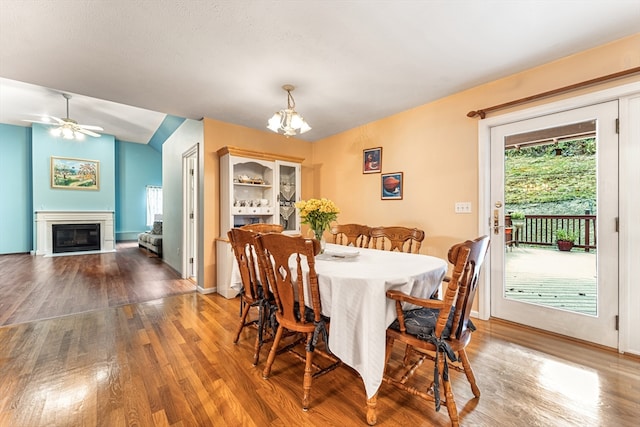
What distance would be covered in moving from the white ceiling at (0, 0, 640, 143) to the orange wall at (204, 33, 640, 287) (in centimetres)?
13

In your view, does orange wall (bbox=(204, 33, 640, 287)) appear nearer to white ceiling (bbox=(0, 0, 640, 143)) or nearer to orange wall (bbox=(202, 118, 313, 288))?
Answer: orange wall (bbox=(202, 118, 313, 288))

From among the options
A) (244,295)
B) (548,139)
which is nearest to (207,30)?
(244,295)

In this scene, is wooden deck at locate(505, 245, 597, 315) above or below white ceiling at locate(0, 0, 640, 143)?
below

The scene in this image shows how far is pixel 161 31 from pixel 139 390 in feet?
7.48

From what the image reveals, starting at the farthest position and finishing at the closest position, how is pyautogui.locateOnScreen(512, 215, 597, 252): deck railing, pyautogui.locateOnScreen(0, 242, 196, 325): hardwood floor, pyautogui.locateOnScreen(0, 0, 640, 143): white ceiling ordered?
pyautogui.locateOnScreen(0, 242, 196, 325): hardwood floor
pyautogui.locateOnScreen(512, 215, 597, 252): deck railing
pyautogui.locateOnScreen(0, 0, 640, 143): white ceiling

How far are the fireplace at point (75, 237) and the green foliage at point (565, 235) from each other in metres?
8.86

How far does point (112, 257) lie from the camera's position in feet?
19.9

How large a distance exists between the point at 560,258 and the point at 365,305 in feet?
6.90

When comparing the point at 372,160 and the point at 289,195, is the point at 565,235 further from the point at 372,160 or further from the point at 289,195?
the point at 289,195

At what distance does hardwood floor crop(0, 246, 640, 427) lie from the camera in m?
1.38

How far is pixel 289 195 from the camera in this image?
13.3 ft

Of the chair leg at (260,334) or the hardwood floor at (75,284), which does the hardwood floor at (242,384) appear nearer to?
the chair leg at (260,334)

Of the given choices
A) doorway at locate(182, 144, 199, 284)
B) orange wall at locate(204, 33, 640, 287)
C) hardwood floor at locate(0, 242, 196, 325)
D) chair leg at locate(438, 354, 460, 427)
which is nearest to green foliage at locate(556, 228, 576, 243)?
orange wall at locate(204, 33, 640, 287)

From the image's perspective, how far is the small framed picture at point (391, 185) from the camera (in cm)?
330
